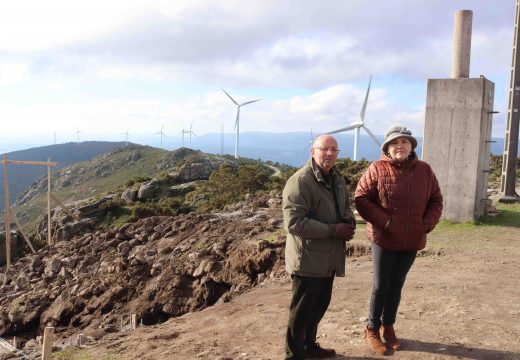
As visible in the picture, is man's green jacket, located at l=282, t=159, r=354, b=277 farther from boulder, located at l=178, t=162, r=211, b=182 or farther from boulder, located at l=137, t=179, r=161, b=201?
boulder, located at l=178, t=162, r=211, b=182

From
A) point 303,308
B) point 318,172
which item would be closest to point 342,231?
point 318,172

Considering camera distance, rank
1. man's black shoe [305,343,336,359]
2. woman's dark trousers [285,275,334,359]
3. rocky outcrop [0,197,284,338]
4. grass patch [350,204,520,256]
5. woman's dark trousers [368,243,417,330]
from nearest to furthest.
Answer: woman's dark trousers [285,275,334,359], woman's dark trousers [368,243,417,330], man's black shoe [305,343,336,359], grass patch [350,204,520,256], rocky outcrop [0,197,284,338]

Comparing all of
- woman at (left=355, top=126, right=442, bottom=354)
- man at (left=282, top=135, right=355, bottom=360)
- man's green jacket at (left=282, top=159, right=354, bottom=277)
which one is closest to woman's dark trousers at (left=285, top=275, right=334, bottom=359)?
man at (left=282, top=135, right=355, bottom=360)

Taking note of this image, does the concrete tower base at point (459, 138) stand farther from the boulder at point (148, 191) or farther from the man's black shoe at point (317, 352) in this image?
the boulder at point (148, 191)

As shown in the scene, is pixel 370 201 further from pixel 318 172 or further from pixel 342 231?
pixel 318 172

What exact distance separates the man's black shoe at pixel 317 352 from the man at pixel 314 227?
1.36 ft

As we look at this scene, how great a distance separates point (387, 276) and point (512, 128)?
1207cm

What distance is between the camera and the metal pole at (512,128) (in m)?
14.6

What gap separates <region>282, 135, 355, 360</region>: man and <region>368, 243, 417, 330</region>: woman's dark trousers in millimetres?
466

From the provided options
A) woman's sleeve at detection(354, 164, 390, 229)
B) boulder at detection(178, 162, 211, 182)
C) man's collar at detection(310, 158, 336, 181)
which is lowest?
boulder at detection(178, 162, 211, 182)

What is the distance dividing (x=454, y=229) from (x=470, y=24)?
4.61 meters

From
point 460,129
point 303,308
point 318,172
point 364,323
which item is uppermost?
point 460,129

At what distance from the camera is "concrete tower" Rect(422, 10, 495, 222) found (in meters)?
11.5

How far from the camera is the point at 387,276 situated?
4883 millimetres
